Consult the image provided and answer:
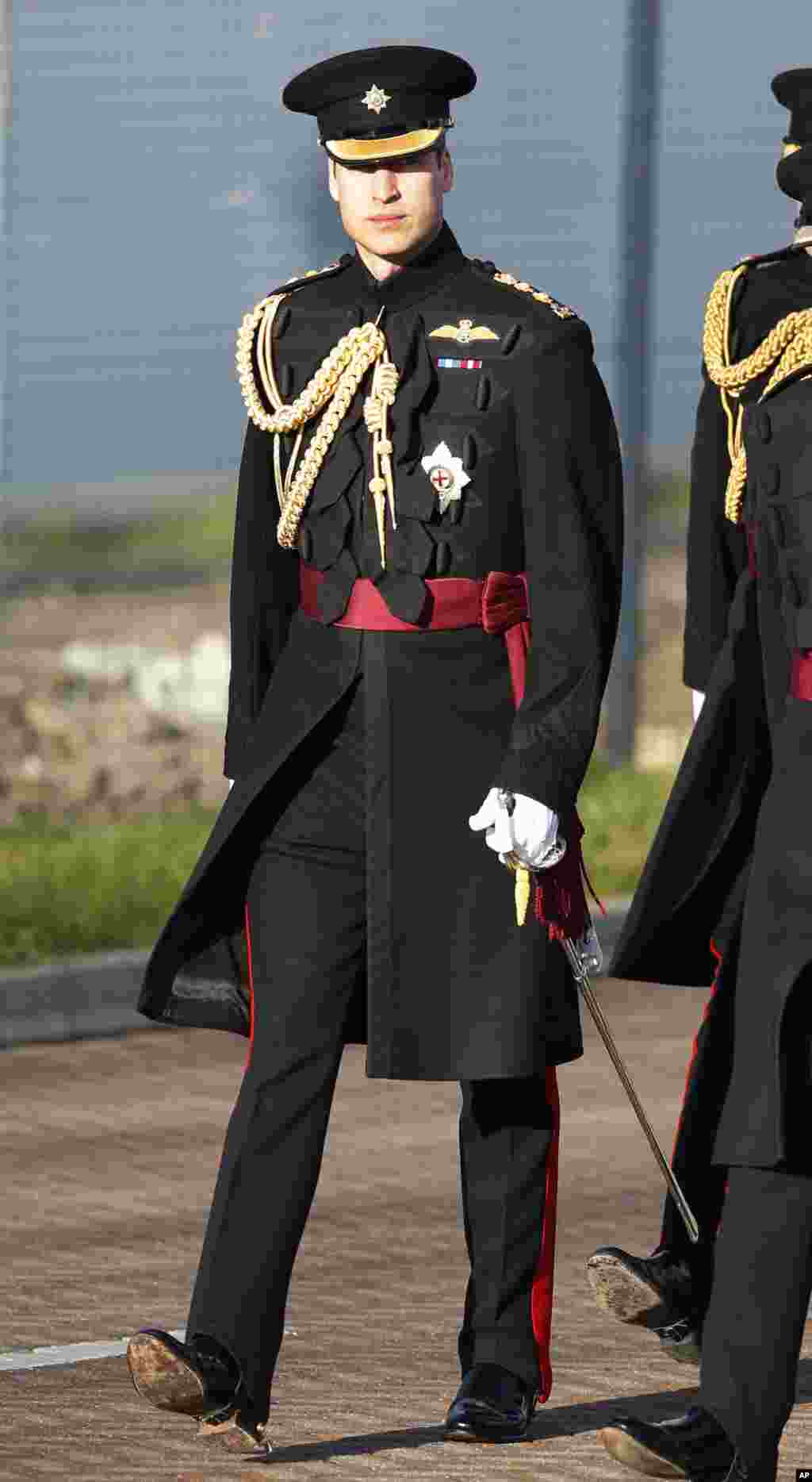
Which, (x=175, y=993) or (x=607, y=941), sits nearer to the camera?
(x=175, y=993)

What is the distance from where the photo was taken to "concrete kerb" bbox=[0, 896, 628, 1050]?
32.1 ft

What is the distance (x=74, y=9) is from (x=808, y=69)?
7831 millimetres

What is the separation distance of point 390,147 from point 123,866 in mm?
6472

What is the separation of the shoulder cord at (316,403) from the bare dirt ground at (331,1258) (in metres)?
1.35

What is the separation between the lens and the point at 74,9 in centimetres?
1354

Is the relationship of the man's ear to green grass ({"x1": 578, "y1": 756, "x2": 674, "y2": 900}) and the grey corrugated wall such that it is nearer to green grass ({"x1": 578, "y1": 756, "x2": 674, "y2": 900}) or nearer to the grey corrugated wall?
green grass ({"x1": 578, "y1": 756, "x2": 674, "y2": 900})

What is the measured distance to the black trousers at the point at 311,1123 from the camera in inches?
210

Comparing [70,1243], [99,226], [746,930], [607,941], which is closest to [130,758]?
[99,226]

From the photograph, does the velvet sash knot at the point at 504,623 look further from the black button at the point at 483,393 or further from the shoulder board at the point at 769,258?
the shoulder board at the point at 769,258

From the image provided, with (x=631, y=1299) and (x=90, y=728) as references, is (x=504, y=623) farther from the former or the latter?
(x=90, y=728)

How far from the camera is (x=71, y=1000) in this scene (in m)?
9.93

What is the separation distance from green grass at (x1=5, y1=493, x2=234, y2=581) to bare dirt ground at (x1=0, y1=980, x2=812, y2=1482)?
3.75 metres

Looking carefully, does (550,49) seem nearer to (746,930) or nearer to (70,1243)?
(70,1243)

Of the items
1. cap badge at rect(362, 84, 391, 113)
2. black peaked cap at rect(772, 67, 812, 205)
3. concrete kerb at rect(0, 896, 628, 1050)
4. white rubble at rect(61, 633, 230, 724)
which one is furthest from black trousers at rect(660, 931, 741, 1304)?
white rubble at rect(61, 633, 230, 724)
